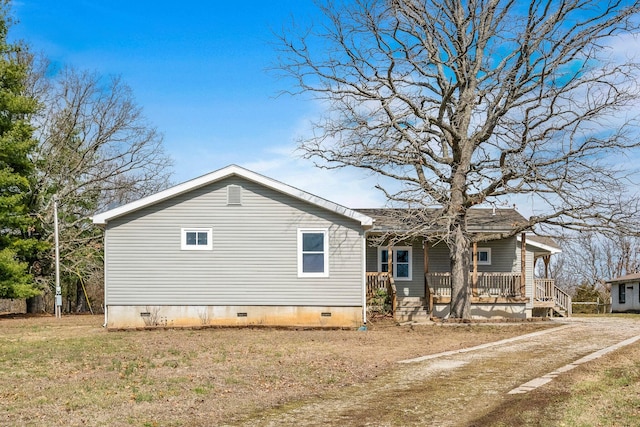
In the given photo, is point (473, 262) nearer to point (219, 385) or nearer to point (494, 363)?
point (494, 363)

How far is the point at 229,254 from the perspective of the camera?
18.8 metres

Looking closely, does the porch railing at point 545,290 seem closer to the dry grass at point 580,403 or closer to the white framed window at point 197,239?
the white framed window at point 197,239

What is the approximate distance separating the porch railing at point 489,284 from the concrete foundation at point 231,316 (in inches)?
246

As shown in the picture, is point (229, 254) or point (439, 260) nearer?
point (229, 254)

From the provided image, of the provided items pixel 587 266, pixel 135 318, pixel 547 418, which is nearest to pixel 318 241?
pixel 135 318

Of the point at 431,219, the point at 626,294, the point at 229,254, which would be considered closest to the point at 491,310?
the point at 431,219

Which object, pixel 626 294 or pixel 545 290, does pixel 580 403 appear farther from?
pixel 626 294

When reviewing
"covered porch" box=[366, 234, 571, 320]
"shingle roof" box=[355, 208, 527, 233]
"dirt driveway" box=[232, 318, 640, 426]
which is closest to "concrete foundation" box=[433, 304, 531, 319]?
"covered porch" box=[366, 234, 571, 320]

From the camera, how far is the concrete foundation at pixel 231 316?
61.1ft

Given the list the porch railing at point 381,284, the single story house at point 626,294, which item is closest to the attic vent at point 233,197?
the porch railing at point 381,284

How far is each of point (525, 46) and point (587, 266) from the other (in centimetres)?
4785

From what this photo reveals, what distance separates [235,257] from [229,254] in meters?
0.20

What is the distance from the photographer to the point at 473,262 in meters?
23.9

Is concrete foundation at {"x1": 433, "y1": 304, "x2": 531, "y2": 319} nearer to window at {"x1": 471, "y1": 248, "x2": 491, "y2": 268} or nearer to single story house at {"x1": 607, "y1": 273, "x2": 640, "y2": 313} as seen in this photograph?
window at {"x1": 471, "y1": 248, "x2": 491, "y2": 268}
